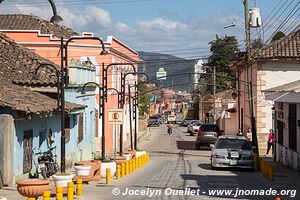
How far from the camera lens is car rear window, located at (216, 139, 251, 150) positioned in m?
26.8

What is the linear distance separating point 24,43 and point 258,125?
17430mm

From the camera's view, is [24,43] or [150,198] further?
[24,43]

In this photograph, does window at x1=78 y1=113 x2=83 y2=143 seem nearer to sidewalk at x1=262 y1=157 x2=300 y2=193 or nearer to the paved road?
the paved road

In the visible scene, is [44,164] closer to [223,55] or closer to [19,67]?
[19,67]

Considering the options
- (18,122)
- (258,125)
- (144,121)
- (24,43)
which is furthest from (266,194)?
(144,121)

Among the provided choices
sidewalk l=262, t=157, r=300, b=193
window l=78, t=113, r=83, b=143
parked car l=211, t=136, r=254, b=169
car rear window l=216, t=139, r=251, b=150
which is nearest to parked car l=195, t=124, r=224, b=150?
sidewalk l=262, t=157, r=300, b=193

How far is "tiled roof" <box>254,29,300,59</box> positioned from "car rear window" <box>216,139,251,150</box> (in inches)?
566

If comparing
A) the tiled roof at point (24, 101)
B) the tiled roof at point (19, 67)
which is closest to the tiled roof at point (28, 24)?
the tiled roof at point (19, 67)

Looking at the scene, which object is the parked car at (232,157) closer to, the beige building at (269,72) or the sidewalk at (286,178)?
the sidewalk at (286,178)

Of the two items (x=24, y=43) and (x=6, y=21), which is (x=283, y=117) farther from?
(x=6, y=21)

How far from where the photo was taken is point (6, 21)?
48688 mm

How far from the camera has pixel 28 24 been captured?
48.9m

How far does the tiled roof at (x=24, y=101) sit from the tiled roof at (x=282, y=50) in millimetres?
20042

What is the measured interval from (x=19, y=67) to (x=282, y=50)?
2067cm
